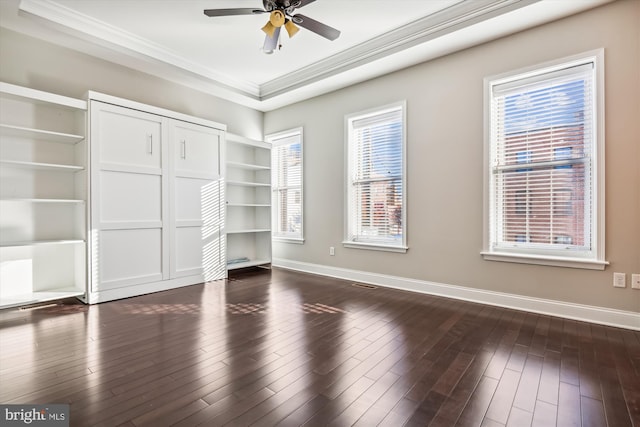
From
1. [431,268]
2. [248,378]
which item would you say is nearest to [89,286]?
[248,378]

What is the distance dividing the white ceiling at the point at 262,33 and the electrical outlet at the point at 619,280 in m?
2.41

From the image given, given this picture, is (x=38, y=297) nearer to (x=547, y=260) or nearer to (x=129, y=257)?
(x=129, y=257)

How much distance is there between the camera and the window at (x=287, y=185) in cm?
542

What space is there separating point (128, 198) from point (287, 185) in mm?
2590

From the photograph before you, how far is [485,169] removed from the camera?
3.42 metres

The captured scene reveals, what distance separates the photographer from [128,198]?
3.64m

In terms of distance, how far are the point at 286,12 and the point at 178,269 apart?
325cm

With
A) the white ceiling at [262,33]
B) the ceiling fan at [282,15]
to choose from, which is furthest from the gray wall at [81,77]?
the ceiling fan at [282,15]

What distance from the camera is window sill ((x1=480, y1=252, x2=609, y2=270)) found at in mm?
2820

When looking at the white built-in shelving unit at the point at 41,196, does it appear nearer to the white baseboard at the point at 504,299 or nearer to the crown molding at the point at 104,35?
Answer: the crown molding at the point at 104,35

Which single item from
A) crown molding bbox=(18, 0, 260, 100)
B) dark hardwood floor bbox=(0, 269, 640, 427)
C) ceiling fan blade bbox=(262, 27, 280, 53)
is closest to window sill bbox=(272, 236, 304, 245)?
dark hardwood floor bbox=(0, 269, 640, 427)

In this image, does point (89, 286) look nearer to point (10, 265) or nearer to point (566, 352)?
point (10, 265)

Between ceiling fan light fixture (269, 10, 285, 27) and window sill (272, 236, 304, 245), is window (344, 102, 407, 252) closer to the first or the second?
window sill (272, 236, 304, 245)

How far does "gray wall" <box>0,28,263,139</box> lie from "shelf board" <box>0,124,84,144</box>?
1.86ft
